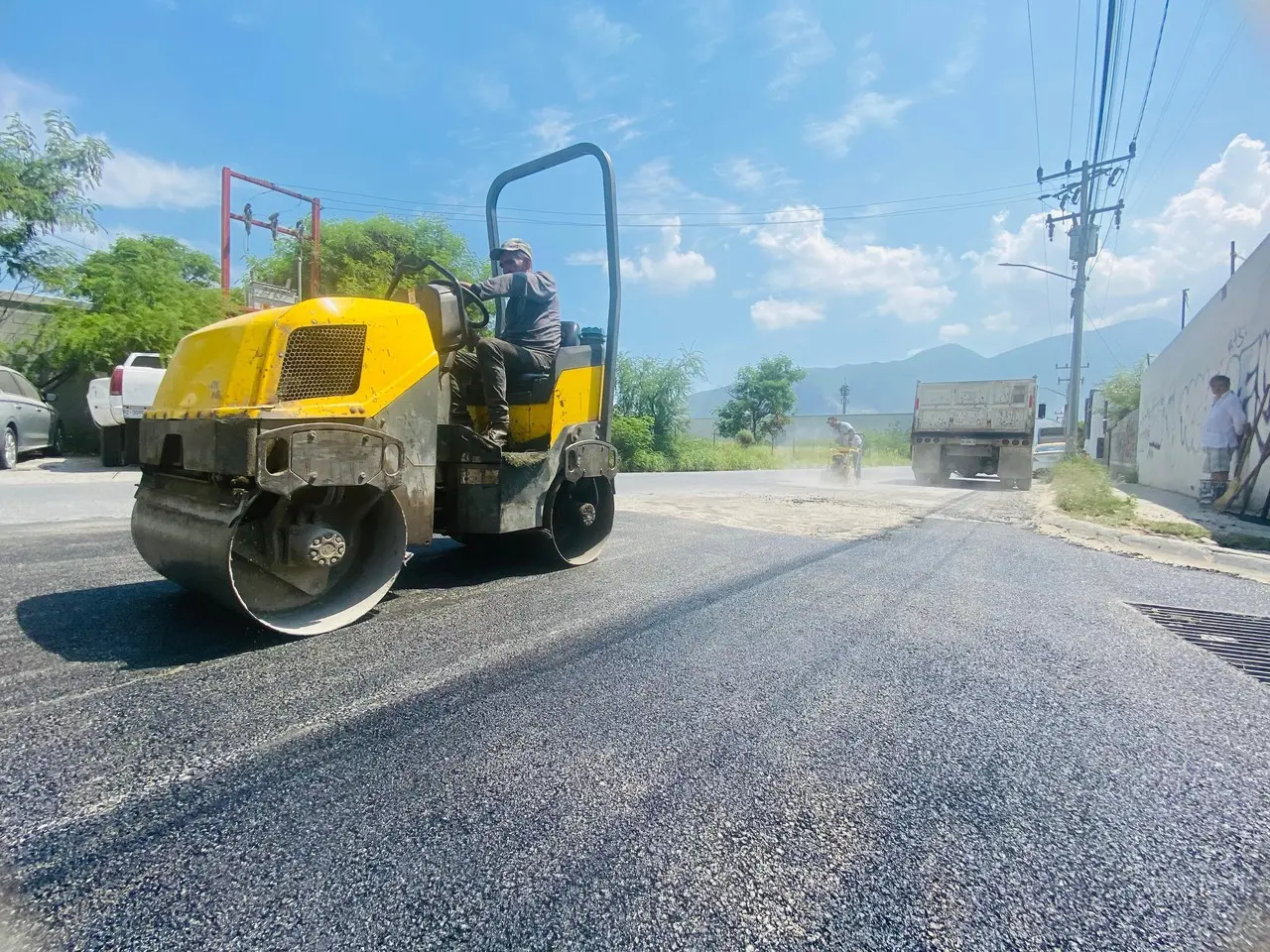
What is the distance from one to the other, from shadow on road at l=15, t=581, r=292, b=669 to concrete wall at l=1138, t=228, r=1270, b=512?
10.1 meters

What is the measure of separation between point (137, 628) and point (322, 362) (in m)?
1.36

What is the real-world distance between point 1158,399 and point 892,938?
18.1m

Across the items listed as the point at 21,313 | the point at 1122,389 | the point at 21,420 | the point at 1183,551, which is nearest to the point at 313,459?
the point at 1183,551

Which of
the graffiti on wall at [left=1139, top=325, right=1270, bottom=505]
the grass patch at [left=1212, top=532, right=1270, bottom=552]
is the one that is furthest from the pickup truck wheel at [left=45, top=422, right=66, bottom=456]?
the graffiti on wall at [left=1139, top=325, right=1270, bottom=505]

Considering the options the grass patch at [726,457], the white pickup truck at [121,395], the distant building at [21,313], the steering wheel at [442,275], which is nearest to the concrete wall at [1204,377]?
the grass patch at [726,457]

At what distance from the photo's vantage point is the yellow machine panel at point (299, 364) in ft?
8.40

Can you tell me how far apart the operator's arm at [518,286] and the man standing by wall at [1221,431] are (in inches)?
329

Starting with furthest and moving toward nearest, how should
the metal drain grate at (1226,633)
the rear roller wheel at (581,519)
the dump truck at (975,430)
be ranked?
the dump truck at (975,430), the rear roller wheel at (581,519), the metal drain grate at (1226,633)

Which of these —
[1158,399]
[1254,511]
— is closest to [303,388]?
[1254,511]

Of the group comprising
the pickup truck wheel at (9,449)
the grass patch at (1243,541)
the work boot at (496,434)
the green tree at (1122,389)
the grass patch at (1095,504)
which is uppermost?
the green tree at (1122,389)

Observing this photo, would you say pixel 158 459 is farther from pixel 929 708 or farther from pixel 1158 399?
pixel 1158 399

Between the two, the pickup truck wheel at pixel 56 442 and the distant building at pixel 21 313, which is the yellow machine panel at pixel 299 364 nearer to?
the pickup truck wheel at pixel 56 442

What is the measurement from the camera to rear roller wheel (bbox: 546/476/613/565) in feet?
14.4

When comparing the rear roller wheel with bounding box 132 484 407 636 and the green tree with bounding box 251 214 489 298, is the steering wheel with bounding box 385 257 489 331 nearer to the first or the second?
the rear roller wheel with bounding box 132 484 407 636
